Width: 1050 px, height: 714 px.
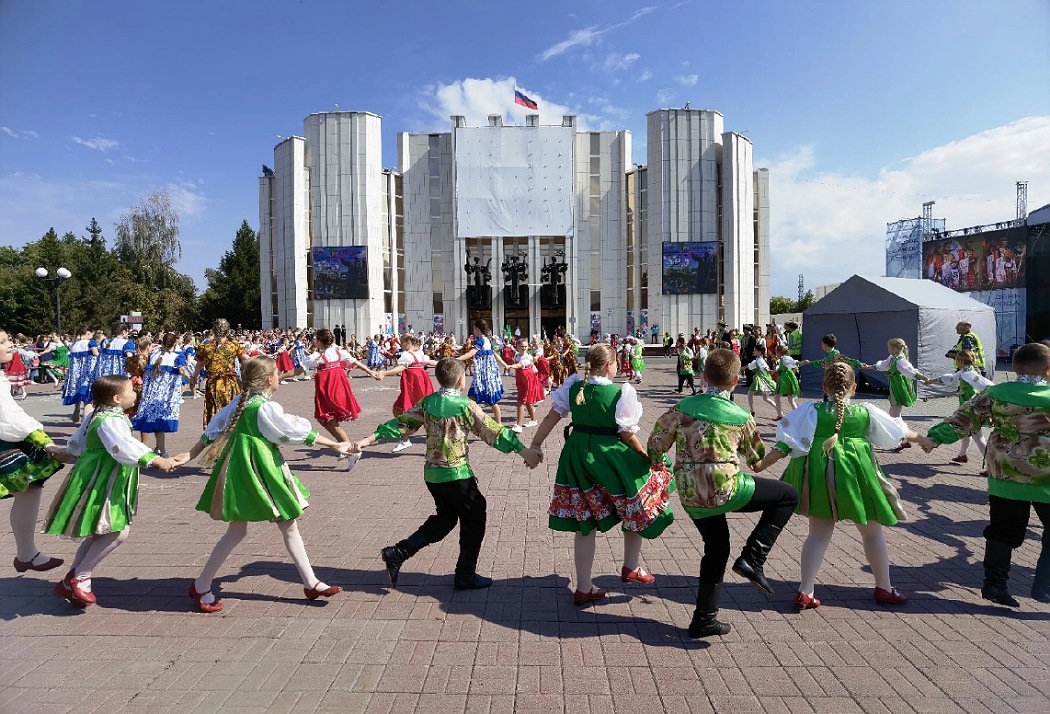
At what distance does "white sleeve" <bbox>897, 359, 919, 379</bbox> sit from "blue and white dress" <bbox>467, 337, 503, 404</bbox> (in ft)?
20.9

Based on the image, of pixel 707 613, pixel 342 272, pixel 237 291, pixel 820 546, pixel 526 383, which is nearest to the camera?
pixel 707 613

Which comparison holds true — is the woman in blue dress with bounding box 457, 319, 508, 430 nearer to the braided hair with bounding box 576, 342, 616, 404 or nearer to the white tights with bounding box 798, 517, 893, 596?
the braided hair with bounding box 576, 342, 616, 404

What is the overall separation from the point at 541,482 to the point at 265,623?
13.5 feet

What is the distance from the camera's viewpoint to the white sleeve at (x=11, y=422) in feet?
13.2

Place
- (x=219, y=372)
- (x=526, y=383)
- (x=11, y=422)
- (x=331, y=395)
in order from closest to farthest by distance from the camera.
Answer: (x=11, y=422), (x=331, y=395), (x=219, y=372), (x=526, y=383)

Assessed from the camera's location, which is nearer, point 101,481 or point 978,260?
point 101,481

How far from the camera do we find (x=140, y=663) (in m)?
3.29

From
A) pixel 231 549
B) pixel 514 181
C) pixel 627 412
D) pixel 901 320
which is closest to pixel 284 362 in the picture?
pixel 901 320

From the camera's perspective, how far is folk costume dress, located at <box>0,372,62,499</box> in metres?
4.05

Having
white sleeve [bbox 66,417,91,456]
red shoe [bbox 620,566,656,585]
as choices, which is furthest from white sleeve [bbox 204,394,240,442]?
red shoe [bbox 620,566,656,585]

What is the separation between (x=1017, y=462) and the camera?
3.87 meters

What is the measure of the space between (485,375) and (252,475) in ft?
24.4

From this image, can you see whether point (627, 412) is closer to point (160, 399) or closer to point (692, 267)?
point (160, 399)

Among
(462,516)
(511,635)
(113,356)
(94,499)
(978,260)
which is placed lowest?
(511,635)
